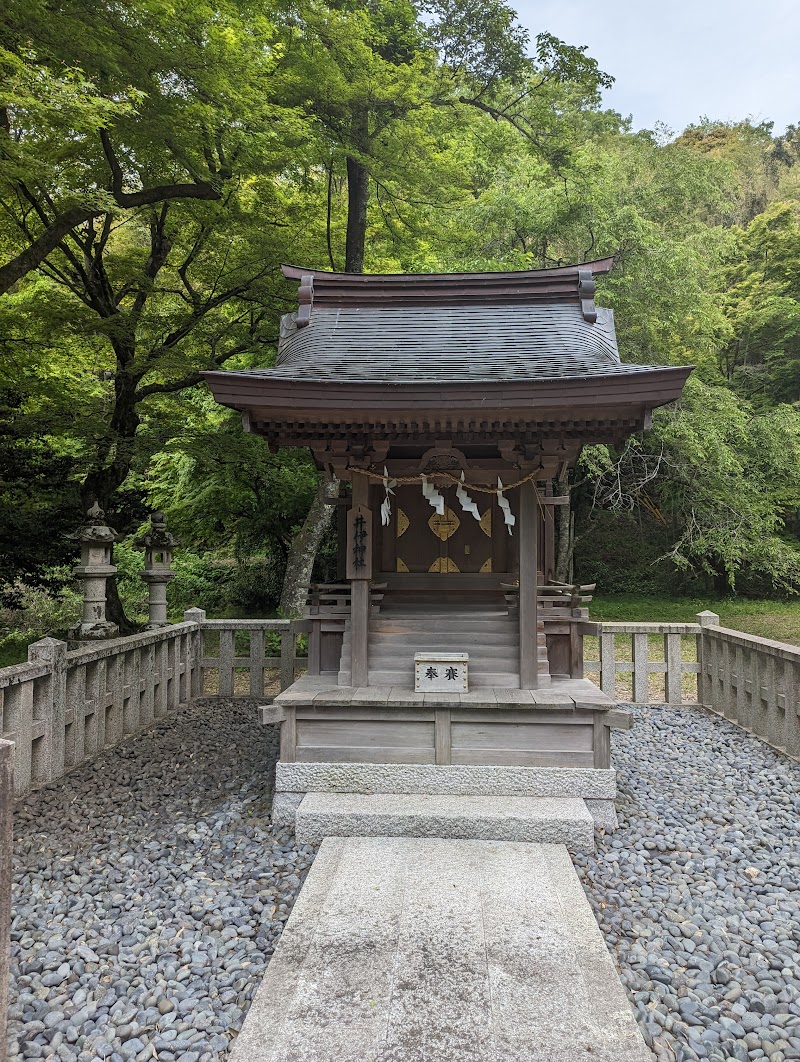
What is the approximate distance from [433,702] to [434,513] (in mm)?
2135

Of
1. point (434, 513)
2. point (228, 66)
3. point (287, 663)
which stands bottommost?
point (287, 663)

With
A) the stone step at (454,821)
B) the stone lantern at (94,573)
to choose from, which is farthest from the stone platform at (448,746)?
the stone lantern at (94,573)

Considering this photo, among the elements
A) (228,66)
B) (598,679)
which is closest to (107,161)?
(228,66)

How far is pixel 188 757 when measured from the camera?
5.92 m

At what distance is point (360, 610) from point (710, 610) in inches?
492

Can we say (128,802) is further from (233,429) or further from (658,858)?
(233,429)

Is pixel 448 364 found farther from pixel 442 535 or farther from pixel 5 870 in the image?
pixel 5 870

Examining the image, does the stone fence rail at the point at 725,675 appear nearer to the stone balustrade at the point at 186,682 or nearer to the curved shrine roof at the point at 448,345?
the stone balustrade at the point at 186,682

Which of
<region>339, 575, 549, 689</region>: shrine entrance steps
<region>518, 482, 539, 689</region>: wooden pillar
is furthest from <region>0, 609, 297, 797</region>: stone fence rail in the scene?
<region>518, 482, 539, 689</region>: wooden pillar

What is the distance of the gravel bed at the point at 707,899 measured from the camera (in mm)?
2541

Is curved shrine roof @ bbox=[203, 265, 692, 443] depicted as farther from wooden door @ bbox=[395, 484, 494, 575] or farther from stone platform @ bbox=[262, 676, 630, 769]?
stone platform @ bbox=[262, 676, 630, 769]

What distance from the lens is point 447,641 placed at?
5168mm

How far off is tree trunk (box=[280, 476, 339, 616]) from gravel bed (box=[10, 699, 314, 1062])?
414cm

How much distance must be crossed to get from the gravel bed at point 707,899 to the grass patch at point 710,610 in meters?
8.16
